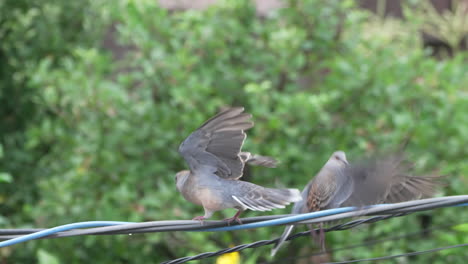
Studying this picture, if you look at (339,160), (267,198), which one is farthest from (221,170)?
(339,160)

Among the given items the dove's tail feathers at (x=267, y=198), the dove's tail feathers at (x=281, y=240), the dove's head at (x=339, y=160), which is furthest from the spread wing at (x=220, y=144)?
the dove's head at (x=339, y=160)

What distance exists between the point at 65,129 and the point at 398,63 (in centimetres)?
315

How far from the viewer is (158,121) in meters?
5.18

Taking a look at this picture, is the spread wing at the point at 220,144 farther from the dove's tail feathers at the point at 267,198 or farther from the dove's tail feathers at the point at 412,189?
the dove's tail feathers at the point at 412,189

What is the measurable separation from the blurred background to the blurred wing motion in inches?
66.1

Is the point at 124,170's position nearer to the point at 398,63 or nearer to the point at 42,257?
the point at 42,257

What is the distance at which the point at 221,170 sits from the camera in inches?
120

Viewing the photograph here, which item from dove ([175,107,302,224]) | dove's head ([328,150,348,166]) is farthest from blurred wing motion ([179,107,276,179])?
dove's head ([328,150,348,166])

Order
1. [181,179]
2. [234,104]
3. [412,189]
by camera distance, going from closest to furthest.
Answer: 1. [181,179]
2. [412,189]
3. [234,104]

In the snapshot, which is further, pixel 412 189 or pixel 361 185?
pixel 412 189

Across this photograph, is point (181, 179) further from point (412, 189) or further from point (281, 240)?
point (412, 189)

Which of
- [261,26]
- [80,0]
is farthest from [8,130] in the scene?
[261,26]

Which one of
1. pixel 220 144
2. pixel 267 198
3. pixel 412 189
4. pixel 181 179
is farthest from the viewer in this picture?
pixel 412 189

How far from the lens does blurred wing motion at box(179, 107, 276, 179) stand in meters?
2.87
